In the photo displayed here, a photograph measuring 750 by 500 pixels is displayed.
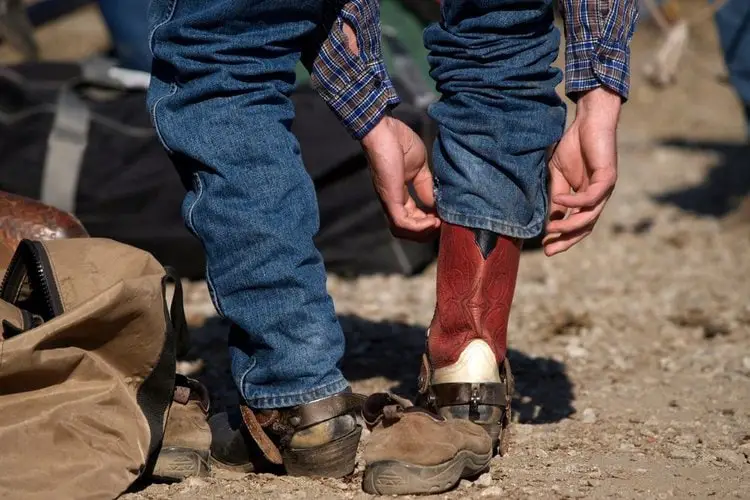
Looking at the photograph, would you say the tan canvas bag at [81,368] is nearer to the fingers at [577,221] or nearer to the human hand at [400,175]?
the human hand at [400,175]

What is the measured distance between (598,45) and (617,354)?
1.20 metres

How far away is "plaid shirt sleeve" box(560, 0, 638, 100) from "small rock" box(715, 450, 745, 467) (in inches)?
27.3

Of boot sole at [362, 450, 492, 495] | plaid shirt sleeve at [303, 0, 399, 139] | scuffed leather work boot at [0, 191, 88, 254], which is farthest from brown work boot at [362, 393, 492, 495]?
scuffed leather work boot at [0, 191, 88, 254]

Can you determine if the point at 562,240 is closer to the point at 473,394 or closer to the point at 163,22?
the point at 473,394

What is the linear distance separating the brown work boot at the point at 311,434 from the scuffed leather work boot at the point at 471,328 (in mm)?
186

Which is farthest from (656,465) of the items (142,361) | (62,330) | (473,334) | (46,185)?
(46,185)

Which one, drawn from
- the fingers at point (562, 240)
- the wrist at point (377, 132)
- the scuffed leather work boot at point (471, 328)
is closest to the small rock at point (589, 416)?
the scuffed leather work boot at point (471, 328)

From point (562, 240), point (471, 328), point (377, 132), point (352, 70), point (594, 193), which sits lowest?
point (471, 328)

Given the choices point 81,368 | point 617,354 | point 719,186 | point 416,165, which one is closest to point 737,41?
point 719,186

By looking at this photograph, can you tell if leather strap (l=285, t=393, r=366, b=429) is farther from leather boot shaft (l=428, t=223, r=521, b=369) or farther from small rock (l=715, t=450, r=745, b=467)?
small rock (l=715, t=450, r=745, b=467)

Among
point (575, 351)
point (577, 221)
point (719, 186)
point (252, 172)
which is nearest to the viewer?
point (252, 172)

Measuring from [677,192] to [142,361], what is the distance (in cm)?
400

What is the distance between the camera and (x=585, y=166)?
1922 mm

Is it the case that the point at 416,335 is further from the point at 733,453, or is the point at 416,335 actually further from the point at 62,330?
the point at 62,330
